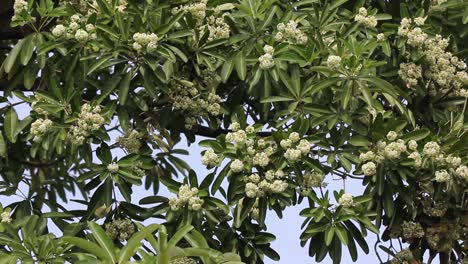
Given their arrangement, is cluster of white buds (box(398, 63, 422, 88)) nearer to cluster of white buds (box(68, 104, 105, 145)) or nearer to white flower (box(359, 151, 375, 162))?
white flower (box(359, 151, 375, 162))

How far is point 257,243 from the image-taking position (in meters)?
6.53

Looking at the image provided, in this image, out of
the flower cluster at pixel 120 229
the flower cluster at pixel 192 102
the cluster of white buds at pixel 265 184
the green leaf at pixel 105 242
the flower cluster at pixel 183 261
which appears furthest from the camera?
the flower cluster at pixel 192 102

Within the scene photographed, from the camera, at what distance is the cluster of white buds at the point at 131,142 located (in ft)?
21.2

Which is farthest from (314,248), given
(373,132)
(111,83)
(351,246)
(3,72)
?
(3,72)

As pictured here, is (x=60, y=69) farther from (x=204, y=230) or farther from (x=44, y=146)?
(x=204, y=230)

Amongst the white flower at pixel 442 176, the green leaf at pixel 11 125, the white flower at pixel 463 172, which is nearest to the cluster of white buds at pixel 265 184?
the white flower at pixel 442 176

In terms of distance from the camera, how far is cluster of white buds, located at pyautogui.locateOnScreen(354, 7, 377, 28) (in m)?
6.61

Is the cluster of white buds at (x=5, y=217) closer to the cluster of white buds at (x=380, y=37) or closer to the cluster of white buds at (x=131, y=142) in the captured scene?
the cluster of white buds at (x=131, y=142)

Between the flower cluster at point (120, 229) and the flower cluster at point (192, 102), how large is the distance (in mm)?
557

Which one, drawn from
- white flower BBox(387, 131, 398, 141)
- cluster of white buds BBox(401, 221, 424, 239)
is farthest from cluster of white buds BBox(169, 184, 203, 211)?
cluster of white buds BBox(401, 221, 424, 239)

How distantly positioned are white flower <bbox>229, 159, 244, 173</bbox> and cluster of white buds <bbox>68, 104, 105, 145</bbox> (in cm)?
61

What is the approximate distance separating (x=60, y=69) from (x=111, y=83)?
392 millimetres

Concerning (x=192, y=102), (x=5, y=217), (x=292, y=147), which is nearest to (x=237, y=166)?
(x=292, y=147)

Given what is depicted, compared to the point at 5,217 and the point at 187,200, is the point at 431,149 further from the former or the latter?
the point at 5,217
